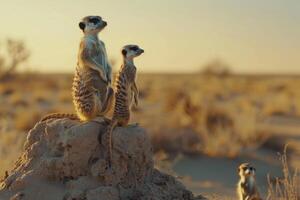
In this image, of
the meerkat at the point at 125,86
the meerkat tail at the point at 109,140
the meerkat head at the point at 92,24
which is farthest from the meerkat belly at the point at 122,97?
the meerkat head at the point at 92,24

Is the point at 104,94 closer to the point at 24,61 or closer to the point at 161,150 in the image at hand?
the point at 161,150

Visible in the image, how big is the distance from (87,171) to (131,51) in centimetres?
125

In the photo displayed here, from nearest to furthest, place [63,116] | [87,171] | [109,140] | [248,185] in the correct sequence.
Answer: [109,140] < [87,171] < [248,185] < [63,116]

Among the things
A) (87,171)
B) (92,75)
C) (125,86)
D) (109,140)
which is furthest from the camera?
(92,75)

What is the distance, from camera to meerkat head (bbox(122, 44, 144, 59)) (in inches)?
274

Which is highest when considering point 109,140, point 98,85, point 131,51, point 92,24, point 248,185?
point 92,24

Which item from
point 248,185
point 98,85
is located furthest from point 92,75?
point 248,185

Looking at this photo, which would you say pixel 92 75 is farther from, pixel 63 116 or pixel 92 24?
pixel 63 116

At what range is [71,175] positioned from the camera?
6.79 metres

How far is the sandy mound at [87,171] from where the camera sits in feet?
21.9

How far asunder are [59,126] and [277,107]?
22.9m

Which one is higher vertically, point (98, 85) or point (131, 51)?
point (131, 51)

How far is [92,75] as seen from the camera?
712 cm

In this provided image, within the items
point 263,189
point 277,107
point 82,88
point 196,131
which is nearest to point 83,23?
point 82,88
